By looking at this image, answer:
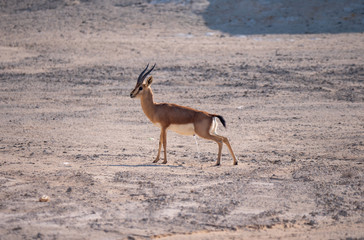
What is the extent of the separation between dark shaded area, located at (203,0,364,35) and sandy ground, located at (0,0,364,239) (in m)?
0.16

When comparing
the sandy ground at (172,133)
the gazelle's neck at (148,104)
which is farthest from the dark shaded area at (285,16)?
the gazelle's neck at (148,104)

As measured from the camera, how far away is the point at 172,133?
13844mm

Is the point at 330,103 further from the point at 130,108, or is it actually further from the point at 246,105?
the point at 130,108

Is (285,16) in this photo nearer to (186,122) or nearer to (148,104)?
(148,104)

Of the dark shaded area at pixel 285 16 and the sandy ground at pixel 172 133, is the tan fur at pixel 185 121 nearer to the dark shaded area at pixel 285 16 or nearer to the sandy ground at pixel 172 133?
the sandy ground at pixel 172 133

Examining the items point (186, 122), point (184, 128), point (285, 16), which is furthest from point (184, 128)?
point (285, 16)

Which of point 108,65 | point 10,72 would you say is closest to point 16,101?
point 10,72

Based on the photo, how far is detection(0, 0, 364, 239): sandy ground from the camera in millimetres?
7336

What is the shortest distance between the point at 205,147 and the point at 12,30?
16828mm

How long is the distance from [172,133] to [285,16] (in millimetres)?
15654

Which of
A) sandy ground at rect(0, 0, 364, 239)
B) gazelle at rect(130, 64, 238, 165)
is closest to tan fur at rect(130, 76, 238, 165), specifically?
gazelle at rect(130, 64, 238, 165)

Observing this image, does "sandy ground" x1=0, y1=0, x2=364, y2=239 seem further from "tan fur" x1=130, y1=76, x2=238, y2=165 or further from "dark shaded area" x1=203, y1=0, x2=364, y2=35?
"tan fur" x1=130, y1=76, x2=238, y2=165

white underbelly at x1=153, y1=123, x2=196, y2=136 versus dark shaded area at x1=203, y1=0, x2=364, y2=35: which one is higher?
dark shaded area at x1=203, y1=0, x2=364, y2=35

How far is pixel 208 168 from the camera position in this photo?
1002 cm
